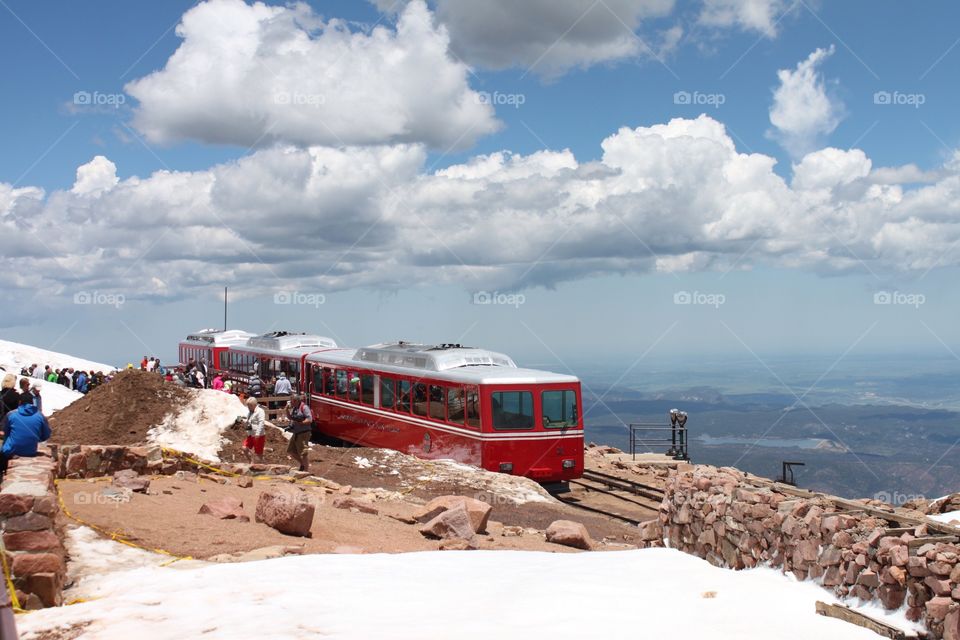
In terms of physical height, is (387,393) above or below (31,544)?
above

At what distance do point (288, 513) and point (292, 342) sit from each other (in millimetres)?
22576

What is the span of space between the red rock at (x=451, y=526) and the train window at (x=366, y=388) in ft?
40.4

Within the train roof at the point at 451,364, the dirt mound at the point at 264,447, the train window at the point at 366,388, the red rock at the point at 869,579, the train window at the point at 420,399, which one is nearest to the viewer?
the red rock at the point at 869,579

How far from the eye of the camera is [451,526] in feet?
43.6

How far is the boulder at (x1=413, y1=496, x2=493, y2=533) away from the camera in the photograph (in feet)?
45.8

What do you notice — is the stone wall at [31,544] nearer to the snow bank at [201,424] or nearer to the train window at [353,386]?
the snow bank at [201,424]

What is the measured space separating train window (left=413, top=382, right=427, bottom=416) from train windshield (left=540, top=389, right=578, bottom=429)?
368 cm

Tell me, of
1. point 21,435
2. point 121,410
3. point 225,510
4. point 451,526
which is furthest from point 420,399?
point 21,435

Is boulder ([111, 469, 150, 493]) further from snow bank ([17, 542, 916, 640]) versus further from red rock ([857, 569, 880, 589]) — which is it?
red rock ([857, 569, 880, 589])

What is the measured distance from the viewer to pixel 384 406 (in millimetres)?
24953

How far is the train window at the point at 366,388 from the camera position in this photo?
1009 inches

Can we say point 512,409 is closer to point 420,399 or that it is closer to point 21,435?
point 420,399

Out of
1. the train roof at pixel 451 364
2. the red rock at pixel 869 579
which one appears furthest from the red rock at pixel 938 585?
the train roof at pixel 451 364

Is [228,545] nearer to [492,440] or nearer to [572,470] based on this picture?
[492,440]
